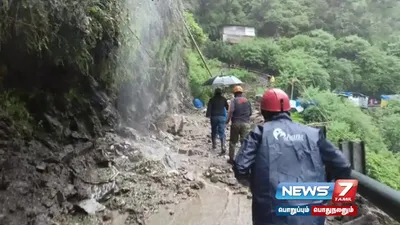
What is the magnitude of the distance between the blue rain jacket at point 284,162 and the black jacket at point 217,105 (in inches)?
265

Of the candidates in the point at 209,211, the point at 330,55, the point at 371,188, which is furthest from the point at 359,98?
the point at 371,188

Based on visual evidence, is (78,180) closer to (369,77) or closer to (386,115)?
(386,115)

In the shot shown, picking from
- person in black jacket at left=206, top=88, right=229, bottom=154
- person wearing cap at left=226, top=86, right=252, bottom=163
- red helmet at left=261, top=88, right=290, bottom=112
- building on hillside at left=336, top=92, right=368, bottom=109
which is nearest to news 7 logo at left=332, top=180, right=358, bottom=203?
red helmet at left=261, top=88, right=290, bottom=112

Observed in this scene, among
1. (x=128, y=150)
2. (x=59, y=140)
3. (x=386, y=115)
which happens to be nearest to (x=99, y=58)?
(x=59, y=140)

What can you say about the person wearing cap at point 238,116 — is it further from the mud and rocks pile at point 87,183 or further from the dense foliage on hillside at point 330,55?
the dense foliage on hillside at point 330,55

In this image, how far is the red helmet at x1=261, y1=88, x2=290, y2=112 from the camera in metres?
2.57

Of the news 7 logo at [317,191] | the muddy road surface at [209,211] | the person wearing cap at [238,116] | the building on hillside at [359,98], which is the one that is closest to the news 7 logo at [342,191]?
the news 7 logo at [317,191]

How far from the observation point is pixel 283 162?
2.42m

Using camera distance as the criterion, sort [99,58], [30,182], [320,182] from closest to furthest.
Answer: [320,182] < [30,182] < [99,58]

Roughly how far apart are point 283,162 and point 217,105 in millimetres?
6849

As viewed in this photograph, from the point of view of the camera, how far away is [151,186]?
6.39 meters

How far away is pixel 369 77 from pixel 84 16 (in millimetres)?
31052

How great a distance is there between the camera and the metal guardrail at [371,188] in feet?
7.80

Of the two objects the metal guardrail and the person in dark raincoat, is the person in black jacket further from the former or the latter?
the person in dark raincoat
